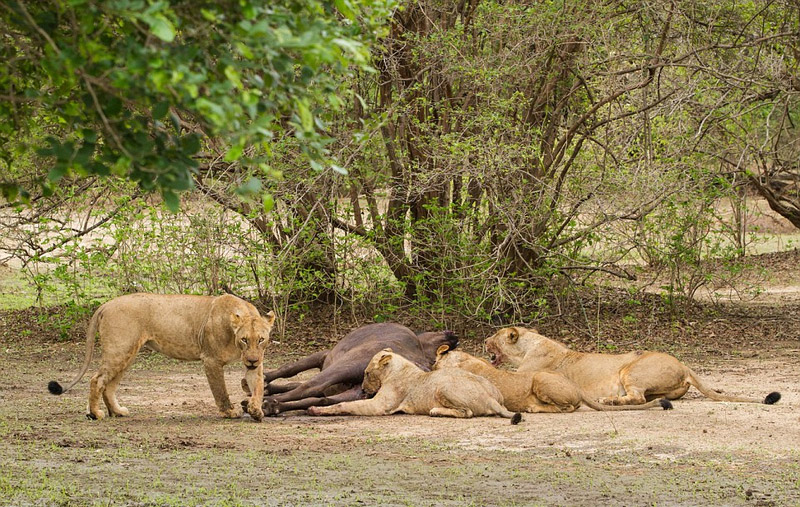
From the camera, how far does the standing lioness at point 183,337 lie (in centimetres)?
863

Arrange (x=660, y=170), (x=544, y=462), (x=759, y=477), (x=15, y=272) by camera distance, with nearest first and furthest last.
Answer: (x=759, y=477) → (x=544, y=462) → (x=660, y=170) → (x=15, y=272)

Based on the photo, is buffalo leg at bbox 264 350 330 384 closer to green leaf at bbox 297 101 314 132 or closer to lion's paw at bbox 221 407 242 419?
lion's paw at bbox 221 407 242 419

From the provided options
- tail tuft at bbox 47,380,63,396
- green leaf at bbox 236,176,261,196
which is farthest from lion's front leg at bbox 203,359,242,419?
green leaf at bbox 236,176,261,196

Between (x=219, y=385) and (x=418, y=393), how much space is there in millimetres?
1685

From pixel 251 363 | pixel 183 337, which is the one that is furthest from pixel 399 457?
pixel 183 337

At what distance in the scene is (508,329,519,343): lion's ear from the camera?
10.3 meters

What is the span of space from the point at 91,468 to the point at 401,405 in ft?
10.3

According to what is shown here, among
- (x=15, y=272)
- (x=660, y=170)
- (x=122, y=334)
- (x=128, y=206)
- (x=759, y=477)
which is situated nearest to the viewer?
(x=759, y=477)

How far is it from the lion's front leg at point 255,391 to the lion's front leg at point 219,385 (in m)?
0.21

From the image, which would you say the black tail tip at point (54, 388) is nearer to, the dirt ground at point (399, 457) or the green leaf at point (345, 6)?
the dirt ground at point (399, 457)

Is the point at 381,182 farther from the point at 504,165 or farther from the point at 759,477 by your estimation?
the point at 759,477

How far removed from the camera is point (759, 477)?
650 cm

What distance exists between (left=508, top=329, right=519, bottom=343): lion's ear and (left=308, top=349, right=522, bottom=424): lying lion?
1151 mm

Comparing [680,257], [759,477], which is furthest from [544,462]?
[680,257]
